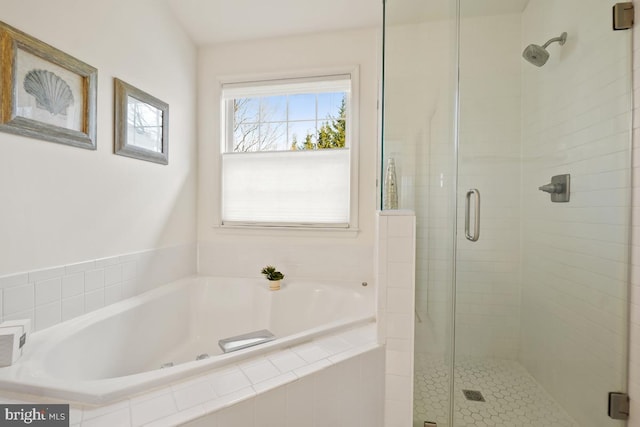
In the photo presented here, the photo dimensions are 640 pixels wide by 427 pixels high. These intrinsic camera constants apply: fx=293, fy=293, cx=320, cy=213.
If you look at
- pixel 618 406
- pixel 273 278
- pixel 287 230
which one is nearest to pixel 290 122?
pixel 287 230

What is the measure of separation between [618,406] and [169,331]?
90.9 inches

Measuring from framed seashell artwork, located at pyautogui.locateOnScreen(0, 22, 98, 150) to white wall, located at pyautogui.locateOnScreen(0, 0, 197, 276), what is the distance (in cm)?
5

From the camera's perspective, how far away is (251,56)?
7.88ft

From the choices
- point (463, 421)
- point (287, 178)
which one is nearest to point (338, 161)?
point (287, 178)

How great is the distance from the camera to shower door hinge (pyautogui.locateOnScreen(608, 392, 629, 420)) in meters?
1.24

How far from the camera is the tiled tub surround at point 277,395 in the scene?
0.84 metres

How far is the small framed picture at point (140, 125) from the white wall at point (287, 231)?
17.1 inches

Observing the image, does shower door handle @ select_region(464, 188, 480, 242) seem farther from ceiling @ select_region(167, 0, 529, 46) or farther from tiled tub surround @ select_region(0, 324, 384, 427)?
ceiling @ select_region(167, 0, 529, 46)

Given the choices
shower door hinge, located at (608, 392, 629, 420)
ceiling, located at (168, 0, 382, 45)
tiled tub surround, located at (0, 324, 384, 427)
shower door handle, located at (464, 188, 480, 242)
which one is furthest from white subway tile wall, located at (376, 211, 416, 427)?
ceiling, located at (168, 0, 382, 45)

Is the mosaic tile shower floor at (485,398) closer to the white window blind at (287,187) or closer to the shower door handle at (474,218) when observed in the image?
the shower door handle at (474,218)

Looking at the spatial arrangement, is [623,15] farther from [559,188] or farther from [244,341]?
[244,341]

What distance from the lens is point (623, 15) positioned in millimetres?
1247

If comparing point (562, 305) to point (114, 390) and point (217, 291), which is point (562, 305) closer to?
point (114, 390)

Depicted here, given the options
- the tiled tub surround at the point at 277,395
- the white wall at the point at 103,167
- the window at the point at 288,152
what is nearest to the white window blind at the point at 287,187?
the window at the point at 288,152
